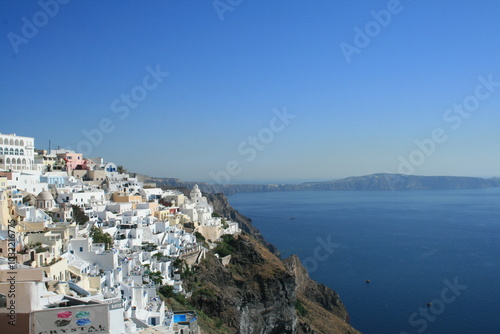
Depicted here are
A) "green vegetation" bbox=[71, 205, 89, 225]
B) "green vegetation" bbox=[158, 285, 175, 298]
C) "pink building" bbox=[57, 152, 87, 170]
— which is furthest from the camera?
"pink building" bbox=[57, 152, 87, 170]

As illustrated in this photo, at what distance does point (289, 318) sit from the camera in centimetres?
2302

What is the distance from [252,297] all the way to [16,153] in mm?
15204

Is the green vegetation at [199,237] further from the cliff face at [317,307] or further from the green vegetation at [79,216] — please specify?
the green vegetation at [79,216]

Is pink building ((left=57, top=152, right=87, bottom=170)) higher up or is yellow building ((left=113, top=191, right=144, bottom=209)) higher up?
pink building ((left=57, top=152, right=87, bottom=170))

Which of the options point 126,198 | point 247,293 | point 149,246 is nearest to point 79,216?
point 149,246

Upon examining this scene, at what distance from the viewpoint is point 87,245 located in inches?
626

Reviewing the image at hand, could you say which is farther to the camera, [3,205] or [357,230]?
[357,230]

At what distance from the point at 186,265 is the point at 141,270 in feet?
11.9

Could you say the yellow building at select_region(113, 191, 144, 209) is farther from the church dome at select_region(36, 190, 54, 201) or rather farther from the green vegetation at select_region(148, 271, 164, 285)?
the green vegetation at select_region(148, 271, 164, 285)

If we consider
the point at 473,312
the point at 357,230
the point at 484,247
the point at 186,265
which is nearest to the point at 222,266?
the point at 186,265

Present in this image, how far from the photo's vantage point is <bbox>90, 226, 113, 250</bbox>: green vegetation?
1802cm

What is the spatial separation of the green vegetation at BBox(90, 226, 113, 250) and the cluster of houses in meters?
0.04

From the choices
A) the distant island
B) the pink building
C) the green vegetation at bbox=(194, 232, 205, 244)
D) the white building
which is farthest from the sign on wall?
the distant island

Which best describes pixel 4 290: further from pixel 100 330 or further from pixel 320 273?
pixel 320 273
